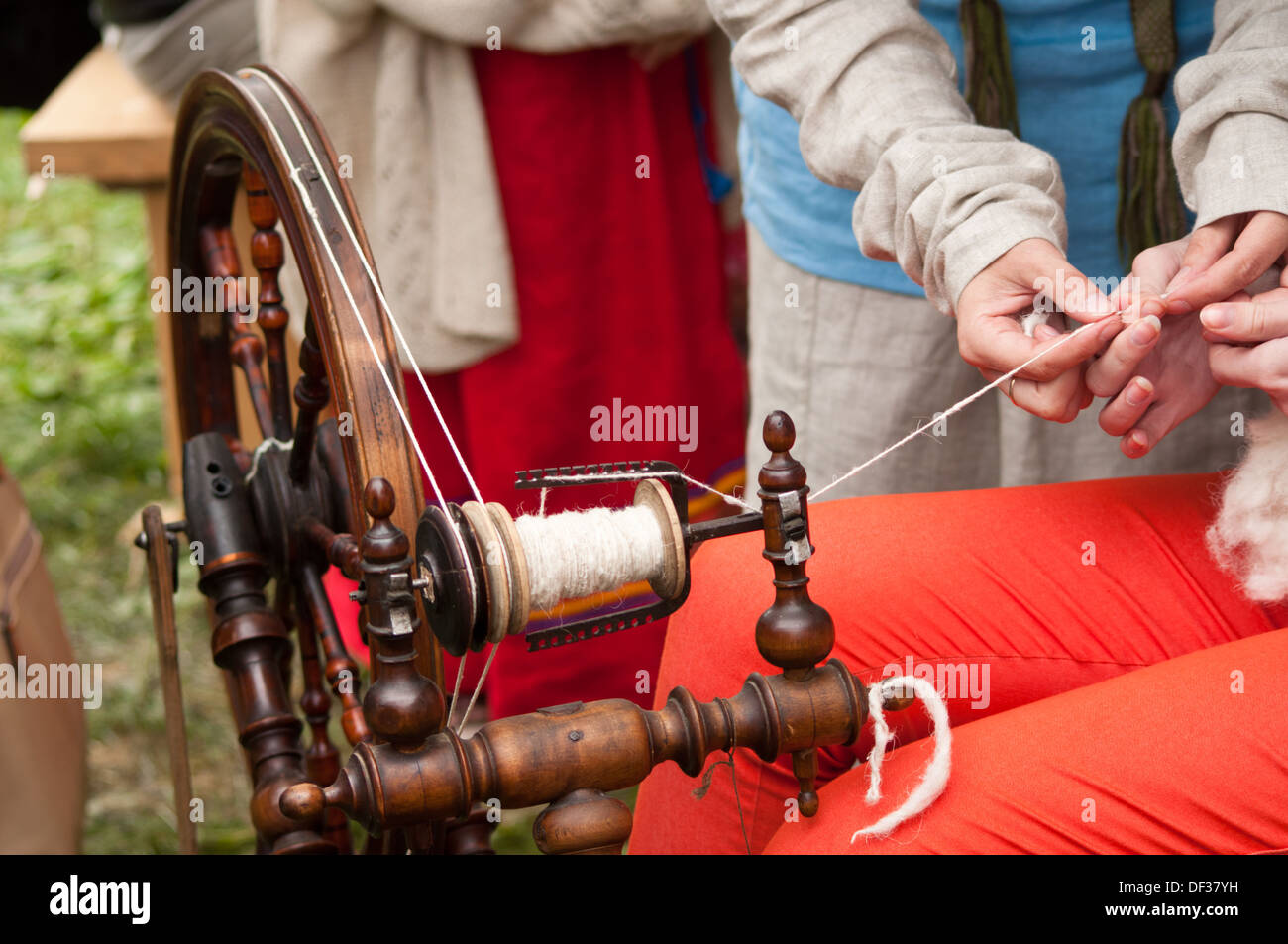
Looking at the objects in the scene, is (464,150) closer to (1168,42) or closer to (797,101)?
(797,101)

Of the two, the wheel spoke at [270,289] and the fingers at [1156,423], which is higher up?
the wheel spoke at [270,289]

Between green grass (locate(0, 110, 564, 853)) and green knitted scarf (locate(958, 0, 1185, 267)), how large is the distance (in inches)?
51.3

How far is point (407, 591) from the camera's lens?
774 millimetres

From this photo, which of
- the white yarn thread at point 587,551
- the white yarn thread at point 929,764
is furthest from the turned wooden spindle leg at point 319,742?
the white yarn thread at point 929,764

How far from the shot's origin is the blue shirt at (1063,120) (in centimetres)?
124

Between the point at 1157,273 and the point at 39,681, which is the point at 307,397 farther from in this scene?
the point at 39,681

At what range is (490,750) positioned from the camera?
2.59 ft

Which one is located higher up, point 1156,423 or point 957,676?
point 1156,423

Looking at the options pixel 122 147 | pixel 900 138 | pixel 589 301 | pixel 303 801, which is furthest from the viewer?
pixel 122 147

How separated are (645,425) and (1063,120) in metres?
0.88

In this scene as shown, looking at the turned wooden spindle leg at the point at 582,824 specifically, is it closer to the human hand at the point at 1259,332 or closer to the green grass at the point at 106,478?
the human hand at the point at 1259,332

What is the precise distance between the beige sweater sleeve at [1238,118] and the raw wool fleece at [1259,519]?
0.18 metres
